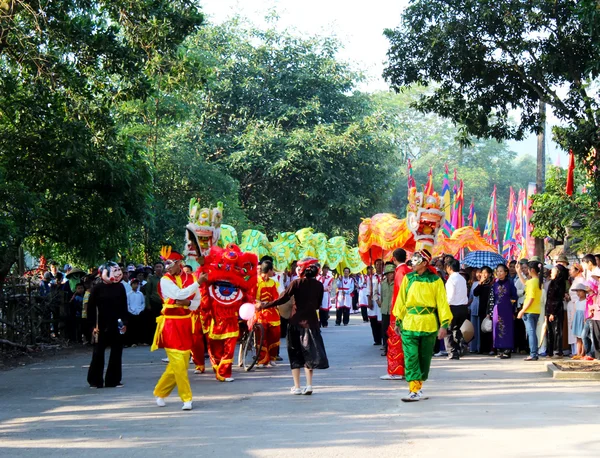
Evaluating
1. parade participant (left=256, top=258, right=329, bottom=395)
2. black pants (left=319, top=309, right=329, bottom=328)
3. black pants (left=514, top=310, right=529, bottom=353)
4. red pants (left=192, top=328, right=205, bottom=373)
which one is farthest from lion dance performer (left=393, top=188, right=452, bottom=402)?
black pants (left=319, top=309, right=329, bottom=328)

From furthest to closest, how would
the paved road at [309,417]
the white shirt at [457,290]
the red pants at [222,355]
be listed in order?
the white shirt at [457,290] < the red pants at [222,355] < the paved road at [309,417]

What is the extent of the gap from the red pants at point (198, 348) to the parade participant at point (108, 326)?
184 centimetres

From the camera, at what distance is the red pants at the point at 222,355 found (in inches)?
552

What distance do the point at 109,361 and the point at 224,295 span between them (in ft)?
7.00

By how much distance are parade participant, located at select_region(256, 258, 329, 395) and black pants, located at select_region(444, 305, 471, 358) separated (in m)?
5.43

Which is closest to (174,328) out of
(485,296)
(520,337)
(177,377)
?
(177,377)

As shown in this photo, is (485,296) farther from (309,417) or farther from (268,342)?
(309,417)

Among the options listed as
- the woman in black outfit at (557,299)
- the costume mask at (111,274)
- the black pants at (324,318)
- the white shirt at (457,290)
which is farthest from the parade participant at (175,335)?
the black pants at (324,318)

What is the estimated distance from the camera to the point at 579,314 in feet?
53.0

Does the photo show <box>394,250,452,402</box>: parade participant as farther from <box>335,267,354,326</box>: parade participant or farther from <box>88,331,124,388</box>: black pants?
<box>335,267,354,326</box>: parade participant

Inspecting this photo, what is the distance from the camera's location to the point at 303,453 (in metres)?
8.23

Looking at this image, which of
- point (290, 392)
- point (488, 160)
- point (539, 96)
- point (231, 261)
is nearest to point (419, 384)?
point (290, 392)

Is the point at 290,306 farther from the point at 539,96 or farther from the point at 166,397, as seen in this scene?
the point at 539,96

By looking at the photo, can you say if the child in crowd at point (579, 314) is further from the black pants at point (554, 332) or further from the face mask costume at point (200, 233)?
the face mask costume at point (200, 233)
